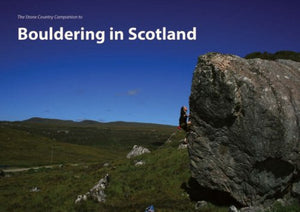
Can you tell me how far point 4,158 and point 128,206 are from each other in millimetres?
74143

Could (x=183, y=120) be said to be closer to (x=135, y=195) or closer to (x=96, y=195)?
(x=135, y=195)

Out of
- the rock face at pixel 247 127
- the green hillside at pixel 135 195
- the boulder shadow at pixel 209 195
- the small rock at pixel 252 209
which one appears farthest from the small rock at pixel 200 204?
the small rock at pixel 252 209


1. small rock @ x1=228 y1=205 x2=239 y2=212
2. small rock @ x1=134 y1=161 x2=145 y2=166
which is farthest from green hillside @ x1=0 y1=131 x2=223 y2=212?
small rock @ x1=134 y1=161 x2=145 y2=166

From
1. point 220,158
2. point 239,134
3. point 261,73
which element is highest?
point 261,73

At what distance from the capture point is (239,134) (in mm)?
16906

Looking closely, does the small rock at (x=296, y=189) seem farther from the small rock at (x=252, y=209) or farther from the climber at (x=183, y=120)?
the climber at (x=183, y=120)

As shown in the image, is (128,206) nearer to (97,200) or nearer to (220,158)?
(97,200)

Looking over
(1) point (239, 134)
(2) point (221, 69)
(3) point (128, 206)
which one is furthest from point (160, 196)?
(2) point (221, 69)

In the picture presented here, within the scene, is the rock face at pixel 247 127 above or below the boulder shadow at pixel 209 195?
above

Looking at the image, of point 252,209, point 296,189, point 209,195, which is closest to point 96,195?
point 209,195

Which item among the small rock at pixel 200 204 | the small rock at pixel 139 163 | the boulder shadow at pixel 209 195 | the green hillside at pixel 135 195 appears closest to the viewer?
the boulder shadow at pixel 209 195

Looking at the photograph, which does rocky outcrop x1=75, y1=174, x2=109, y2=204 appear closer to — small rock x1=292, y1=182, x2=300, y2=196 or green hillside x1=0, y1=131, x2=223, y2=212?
green hillside x1=0, y1=131, x2=223, y2=212

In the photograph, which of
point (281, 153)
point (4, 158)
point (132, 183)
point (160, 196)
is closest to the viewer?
point (281, 153)

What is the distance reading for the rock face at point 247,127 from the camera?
1628 cm
